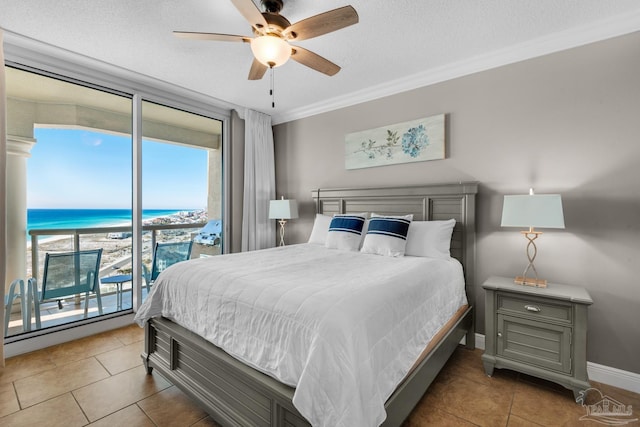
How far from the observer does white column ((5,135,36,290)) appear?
2.72 meters

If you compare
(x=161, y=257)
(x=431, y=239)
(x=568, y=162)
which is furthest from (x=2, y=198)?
(x=568, y=162)

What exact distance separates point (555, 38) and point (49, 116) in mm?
4765

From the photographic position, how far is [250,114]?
4.19 meters

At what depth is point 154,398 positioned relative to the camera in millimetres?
1954

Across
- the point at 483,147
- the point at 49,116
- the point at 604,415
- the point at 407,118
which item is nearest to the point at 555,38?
the point at 483,147

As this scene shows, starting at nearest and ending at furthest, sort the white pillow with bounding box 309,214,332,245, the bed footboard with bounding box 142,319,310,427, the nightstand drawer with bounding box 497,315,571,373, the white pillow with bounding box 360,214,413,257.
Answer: the bed footboard with bounding box 142,319,310,427 < the nightstand drawer with bounding box 497,315,571,373 < the white pillow with bounding box 360,214,413,257 < the white pillow with bounding box 309,214,332,245

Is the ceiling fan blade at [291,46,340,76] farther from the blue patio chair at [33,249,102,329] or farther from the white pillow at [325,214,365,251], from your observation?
the blue patio chair at [33,249,102,329]

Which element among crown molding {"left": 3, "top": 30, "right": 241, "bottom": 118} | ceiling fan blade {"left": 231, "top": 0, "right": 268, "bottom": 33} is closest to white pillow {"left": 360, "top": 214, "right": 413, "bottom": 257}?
ceiling fan blade {"left": 231, "top": 0, "right": 268, "bottom": 33}

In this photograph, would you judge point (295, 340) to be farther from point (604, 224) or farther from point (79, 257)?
point (79, 257)

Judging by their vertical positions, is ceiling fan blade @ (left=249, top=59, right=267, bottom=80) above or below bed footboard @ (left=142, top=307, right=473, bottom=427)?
above

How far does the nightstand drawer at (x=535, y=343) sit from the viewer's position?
6.40ft

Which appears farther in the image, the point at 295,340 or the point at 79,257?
the point at 79,257

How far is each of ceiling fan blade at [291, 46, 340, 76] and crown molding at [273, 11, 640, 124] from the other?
127 cm

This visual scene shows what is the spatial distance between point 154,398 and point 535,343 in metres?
2.66
